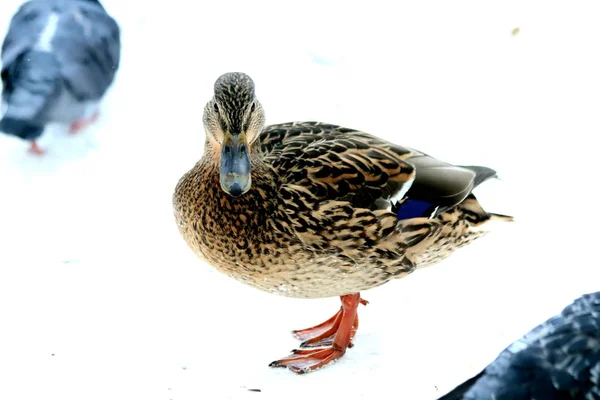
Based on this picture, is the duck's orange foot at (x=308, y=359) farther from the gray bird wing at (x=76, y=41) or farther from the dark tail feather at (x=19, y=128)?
the gray bird wing at (x=76, y=41)

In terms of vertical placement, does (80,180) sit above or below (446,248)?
below

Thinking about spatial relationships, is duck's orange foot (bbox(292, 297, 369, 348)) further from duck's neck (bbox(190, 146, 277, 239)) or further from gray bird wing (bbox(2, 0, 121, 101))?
gray bird wing (bbox(2, 0, 121, 101))

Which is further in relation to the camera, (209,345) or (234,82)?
(209,345)

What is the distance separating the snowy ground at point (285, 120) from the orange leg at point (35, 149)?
8cm

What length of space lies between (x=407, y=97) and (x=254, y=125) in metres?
2.37

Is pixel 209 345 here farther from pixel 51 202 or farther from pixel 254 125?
pixel 51 202

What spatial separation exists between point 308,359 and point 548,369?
1643 mm

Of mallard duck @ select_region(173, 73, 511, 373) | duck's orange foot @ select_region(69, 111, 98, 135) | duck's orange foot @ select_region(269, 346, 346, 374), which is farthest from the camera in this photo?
duck's orange foot @ select_region(69, 111, 98, 135)

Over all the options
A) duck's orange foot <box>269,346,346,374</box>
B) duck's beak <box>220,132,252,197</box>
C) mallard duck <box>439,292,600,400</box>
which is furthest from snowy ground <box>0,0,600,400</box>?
mallard duck <box>439,292,600,400</box>

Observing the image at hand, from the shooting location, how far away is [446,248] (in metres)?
3.96

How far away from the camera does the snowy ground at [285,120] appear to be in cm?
388

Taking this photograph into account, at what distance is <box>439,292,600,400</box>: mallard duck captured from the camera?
2.35m

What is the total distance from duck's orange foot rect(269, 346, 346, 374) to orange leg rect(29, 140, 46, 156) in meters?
2.34

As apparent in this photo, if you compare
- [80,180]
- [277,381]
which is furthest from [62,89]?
[277,381]
